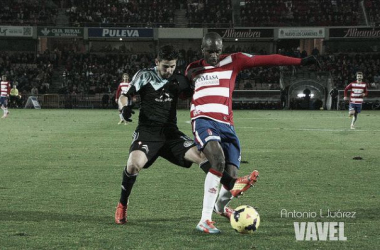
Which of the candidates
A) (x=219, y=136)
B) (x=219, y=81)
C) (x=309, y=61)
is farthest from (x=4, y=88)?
(x=309, y=61)

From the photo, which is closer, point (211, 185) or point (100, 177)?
point (211, 185)

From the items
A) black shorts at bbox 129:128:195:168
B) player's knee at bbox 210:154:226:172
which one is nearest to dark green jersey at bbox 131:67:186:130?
black shorts at bbox 129:128:195:168

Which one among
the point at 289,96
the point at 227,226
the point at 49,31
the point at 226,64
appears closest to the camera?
the point at 227,226

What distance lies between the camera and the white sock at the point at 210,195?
6.89m

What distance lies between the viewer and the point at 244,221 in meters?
6.66

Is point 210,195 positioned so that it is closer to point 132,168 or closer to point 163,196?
point 132,168

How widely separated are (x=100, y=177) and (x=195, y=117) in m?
4.12

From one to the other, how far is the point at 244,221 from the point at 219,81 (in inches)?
70.7

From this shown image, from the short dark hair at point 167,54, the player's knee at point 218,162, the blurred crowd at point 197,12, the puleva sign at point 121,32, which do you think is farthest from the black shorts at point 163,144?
the blurred crowd at point 197,12

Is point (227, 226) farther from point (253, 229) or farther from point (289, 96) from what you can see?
point (289, 96)

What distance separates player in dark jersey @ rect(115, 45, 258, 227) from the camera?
759 cm

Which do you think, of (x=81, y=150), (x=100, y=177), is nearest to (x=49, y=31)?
Result: (x=81, y=150)

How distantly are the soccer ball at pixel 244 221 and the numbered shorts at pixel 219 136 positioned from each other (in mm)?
922

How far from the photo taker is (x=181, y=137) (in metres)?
7.89
